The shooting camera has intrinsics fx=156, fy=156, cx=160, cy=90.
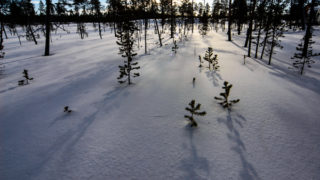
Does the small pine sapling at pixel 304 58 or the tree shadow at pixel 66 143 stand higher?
the small pine sapling at pixel 304 58

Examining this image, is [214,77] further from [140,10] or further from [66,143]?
[140,10]

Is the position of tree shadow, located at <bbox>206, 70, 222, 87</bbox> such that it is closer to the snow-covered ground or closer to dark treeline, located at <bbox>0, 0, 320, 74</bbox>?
the snow-covered ground

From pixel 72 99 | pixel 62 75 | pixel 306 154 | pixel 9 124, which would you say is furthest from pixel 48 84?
pixel 306 154

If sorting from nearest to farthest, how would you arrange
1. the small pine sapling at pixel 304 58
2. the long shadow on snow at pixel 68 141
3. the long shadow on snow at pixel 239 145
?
the long shadow on snow at pixel 239 145 → the long shadow on snow at pixel 68 141 → the small pine sapling at pixel 304 58

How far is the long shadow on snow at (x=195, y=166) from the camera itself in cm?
297

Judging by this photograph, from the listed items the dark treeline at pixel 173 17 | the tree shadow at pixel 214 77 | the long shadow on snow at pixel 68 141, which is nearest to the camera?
the long shadow on snow at pixel 68 141

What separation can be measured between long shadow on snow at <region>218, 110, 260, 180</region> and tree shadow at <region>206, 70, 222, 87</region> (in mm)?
2715

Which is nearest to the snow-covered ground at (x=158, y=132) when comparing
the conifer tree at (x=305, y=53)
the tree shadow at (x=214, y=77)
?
the tree shadow at (x=214, y=77)

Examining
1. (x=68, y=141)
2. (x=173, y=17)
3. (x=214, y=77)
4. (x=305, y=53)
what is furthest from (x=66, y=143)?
(x=173, y=17)

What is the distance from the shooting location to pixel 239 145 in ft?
12.0

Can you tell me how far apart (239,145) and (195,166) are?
1.28m

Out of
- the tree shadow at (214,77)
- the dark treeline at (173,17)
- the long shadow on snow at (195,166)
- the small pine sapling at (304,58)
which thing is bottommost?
the long shadow on snow at (195,166)

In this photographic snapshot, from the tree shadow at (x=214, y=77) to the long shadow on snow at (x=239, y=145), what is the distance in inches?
107

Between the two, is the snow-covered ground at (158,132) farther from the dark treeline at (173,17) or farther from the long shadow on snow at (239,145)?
the dark treeline at (173,17)
